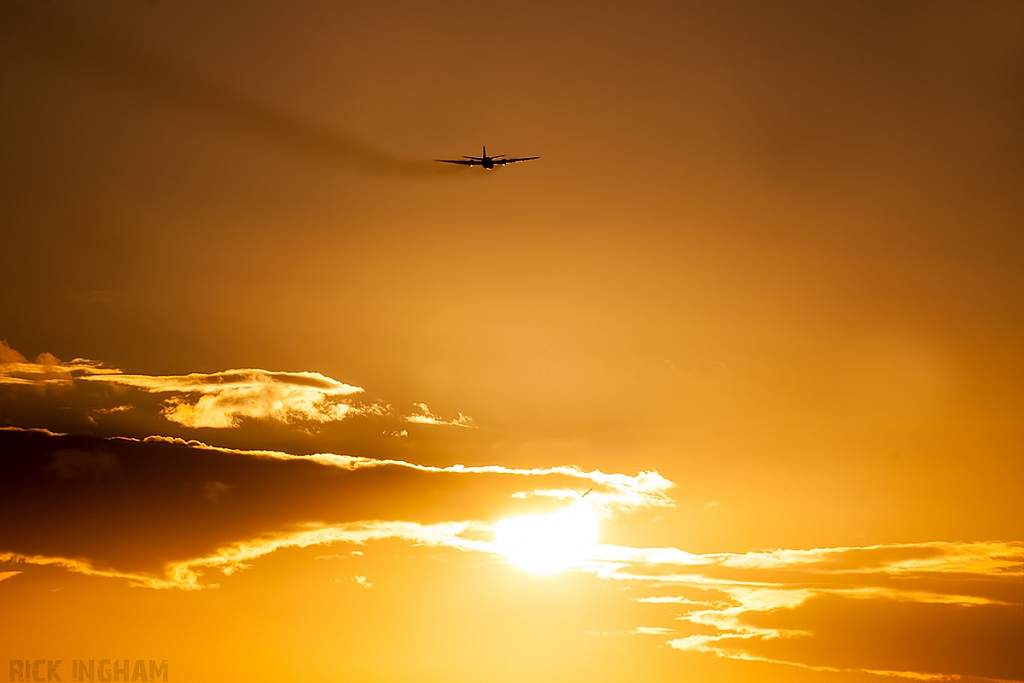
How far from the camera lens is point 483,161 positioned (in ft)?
525
